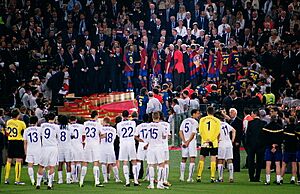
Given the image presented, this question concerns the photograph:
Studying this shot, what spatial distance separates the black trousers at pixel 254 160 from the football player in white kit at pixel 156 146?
10.8ft

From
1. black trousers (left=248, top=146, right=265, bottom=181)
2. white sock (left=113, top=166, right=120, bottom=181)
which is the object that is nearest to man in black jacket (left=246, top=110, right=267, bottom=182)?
black trousers (left=248, top=146, right=265, bottom=181)

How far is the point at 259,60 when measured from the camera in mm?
39469

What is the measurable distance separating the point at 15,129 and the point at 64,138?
1.74 m

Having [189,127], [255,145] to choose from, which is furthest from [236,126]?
[189,127]

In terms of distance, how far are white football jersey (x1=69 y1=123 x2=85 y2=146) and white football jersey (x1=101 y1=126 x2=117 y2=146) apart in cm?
58

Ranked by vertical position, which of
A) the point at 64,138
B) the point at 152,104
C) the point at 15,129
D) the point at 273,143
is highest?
the point at 152,104

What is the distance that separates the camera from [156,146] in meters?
25.4

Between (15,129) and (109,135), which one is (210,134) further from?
(15,129)

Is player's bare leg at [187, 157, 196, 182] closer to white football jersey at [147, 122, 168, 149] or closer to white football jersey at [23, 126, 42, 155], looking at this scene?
white football jersey at [147, 122, 168, 149]

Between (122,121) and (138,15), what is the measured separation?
17.4m

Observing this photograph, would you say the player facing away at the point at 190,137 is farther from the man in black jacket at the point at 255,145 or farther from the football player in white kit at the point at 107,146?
the football player in white kit at the point at 107,146

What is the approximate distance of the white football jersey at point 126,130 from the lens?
1040 inches

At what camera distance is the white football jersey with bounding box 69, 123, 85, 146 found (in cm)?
2670

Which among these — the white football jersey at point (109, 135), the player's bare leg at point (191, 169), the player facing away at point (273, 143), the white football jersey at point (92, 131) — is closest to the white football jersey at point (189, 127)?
the player's bare leg at point (191, 169)
